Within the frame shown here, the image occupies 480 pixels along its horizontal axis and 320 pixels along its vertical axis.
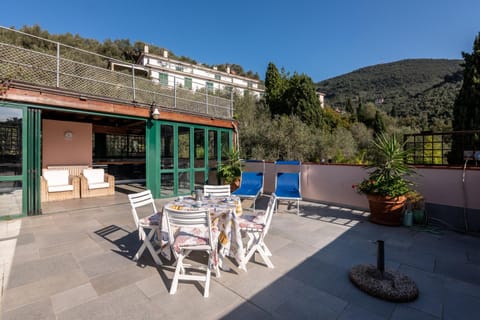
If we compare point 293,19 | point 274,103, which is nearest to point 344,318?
point 293,19

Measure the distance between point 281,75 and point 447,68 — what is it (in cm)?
3065

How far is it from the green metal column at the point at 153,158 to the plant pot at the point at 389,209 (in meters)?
5.48

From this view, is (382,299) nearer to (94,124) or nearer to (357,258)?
(357,258)

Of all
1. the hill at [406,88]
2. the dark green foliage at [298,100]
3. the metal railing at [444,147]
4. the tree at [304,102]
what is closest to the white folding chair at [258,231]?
the metal railing at [444,147]

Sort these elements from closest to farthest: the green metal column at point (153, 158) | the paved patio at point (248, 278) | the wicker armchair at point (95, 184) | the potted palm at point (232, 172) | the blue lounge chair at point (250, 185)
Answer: the paved patio at point (248, 278)
the blue lounge chair at point (250, 185)
the green metal column at point (153, 158)
the wicker armchair at point (95, 184)
the potted palm at point (232, 172)

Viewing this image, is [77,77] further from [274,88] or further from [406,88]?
[406,88]

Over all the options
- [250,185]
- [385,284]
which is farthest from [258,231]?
[250,185]

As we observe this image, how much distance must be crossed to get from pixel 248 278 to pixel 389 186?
3.47 metres

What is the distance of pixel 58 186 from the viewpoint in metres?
6.65

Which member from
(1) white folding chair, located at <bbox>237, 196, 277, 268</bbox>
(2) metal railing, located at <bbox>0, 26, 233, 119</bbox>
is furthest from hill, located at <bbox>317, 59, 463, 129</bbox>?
(1) white folding chair, located at <bbox>237, 196, 277, 268</bbox>

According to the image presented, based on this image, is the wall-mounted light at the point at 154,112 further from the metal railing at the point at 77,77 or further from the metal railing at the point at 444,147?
the metal railing at the point at 444,147

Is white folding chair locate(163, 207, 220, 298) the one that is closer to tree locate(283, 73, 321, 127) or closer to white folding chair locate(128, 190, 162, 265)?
white folding chair locate(128, 190, 162, 265)

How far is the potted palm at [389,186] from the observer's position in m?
4.44

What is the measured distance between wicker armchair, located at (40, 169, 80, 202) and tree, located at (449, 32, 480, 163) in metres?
15.2
